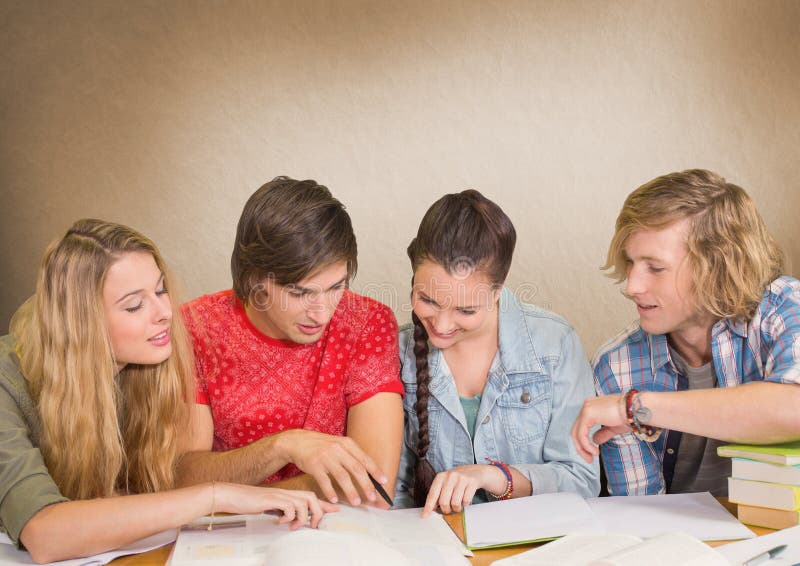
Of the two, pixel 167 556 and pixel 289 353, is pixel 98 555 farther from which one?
pixel 289 353

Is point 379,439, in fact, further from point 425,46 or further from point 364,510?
point 425,46

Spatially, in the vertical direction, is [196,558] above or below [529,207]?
below

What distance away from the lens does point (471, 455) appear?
1975 mm

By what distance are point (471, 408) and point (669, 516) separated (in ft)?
1.94

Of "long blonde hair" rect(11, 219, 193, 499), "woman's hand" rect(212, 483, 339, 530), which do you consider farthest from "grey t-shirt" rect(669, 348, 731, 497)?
"long blonde hair" rect(11, 219, 193, 499)

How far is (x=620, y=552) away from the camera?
1.22 meters

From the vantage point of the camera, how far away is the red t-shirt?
1.91m

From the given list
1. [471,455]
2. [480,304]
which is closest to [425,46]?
[480,304]

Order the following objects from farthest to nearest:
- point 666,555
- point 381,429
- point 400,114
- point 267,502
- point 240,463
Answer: point 400,114, point 381,429, point 240,463, point 267,502, point 666,555

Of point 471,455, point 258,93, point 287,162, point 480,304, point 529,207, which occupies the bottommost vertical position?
point 471,455

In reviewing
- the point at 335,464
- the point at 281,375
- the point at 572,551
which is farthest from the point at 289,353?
the point at 572,551

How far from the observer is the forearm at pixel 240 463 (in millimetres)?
1691

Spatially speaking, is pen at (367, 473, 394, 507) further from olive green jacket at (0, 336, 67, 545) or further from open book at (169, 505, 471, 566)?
olive green jacket at (0, 336, 67, 545)

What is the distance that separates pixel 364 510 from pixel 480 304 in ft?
1.82
